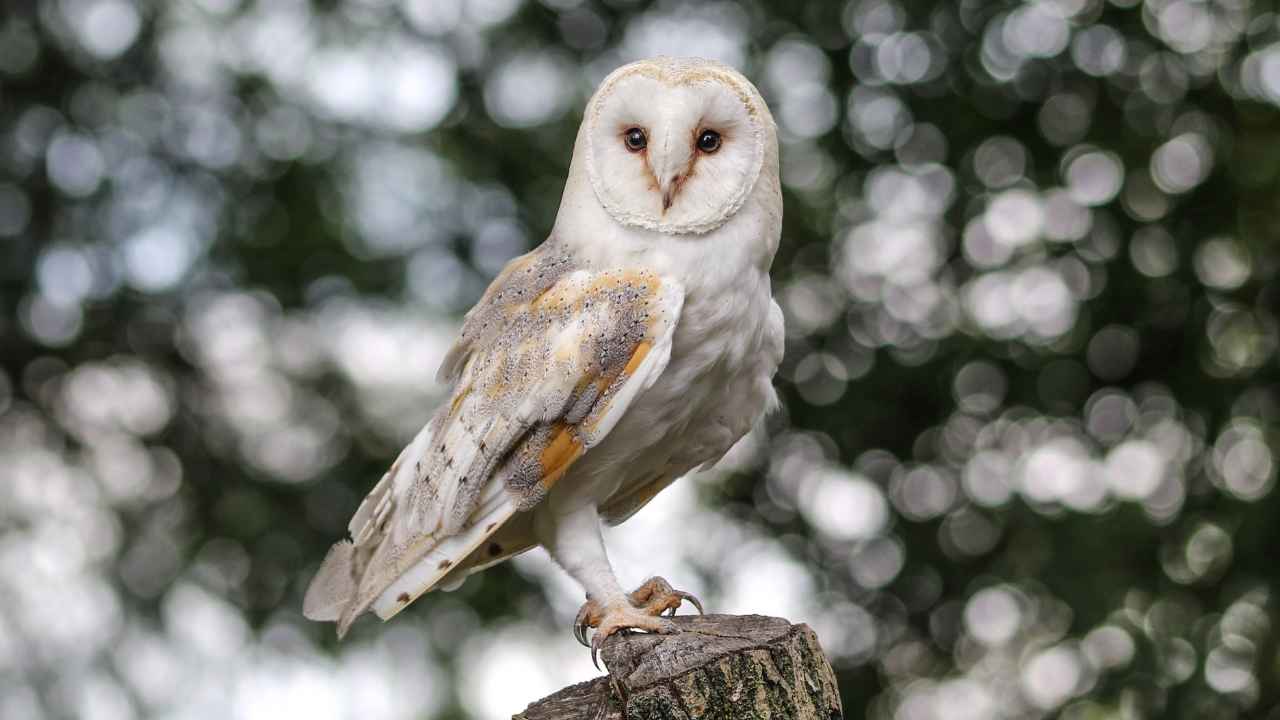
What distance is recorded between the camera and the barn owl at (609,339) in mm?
2330

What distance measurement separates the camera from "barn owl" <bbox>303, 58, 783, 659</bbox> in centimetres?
233

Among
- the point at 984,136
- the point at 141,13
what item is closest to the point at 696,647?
the point at 984,136

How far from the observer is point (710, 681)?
207 cm

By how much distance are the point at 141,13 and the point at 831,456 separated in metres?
3.10

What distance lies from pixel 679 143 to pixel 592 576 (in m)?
0.76

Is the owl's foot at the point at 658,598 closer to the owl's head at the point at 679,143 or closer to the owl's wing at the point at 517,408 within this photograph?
the owl's wing at the point at 517,408

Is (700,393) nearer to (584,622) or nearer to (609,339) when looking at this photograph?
(609,339)

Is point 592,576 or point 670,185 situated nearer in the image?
point 670,185

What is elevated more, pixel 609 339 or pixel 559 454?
pixel 609 339

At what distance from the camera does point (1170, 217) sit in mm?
4969

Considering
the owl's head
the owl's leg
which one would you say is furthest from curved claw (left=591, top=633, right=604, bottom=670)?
the owl's head

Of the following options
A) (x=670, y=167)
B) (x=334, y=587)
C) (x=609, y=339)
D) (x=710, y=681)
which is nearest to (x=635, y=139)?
(x=670, y=167)

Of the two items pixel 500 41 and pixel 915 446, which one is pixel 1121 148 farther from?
pixel 500 41

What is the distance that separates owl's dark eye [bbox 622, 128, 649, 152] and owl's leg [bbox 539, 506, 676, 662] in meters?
0.64
